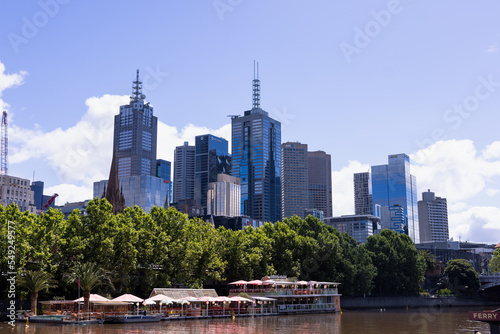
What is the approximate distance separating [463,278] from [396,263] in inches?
1136

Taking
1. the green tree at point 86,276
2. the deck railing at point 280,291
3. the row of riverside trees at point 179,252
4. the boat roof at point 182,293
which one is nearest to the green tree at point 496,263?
the row of riverside trees at point 179,252

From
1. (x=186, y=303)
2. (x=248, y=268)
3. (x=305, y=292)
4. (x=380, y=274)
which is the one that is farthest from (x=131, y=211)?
(x=380, y=274)

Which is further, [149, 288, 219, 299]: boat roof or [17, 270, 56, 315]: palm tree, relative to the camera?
[149, 288, 219, 299]: boat roof

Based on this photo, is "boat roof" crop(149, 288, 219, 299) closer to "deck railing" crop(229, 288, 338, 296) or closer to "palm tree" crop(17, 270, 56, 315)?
"deck railing" crop(229, 288, 338, 296)

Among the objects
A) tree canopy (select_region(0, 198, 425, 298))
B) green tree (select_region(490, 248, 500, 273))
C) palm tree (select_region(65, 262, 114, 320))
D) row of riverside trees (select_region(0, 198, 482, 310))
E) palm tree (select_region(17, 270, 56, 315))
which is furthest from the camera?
green tree (select_region(490, 248, 500, 273))

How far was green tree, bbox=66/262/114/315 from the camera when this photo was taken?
73.1 metres

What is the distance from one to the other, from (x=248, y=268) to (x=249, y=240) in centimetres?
793

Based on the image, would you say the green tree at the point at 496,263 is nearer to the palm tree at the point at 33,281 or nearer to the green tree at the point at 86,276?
the green tree at the point at 86,276

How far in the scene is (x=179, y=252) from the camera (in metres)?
92.6

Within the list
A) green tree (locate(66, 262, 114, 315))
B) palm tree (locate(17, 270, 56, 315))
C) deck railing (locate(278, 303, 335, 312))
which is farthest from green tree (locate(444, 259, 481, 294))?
palm tree (locate(17, 270, 56, 315))

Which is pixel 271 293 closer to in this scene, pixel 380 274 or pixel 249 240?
pixel 249 240

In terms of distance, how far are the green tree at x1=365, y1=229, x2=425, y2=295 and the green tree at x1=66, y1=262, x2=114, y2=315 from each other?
266 ft

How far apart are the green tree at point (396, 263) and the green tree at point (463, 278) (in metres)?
16.1

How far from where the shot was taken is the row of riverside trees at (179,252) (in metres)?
78.4
